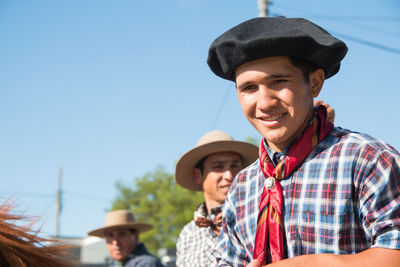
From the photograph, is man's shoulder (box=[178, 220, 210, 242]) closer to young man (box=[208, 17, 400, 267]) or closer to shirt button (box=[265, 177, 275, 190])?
young man (box=[208, 17, 400, 267])

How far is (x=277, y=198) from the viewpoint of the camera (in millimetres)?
1865

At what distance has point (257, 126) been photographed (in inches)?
78.7

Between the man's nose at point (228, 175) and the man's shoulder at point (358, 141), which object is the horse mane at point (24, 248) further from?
the man's nose at point (228, 175)

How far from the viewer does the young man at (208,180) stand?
4.05 metres

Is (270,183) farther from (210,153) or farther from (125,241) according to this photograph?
(125,241)

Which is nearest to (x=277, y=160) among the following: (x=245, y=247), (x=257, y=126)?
(x=257, y=126)

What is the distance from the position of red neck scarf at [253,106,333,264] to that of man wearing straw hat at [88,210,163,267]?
427cm

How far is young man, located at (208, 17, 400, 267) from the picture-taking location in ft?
5.38

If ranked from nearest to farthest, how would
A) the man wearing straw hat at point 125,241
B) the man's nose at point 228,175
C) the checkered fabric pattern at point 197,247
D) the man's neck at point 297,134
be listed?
the man's neck at point 297,134 → the checkered fabric pattern at point 197,247 → the man's nose at point 228,175 → the man wearing straw hat at point 125,241

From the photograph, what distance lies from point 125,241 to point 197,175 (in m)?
2.64

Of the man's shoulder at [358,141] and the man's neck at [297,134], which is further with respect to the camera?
the man's neck at [297,134]

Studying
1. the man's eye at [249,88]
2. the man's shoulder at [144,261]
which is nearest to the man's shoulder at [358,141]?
the man's eye at [249,88]

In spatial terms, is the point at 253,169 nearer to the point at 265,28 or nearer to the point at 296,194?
the point at 296,194

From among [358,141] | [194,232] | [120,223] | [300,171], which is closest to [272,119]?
[300,171]
